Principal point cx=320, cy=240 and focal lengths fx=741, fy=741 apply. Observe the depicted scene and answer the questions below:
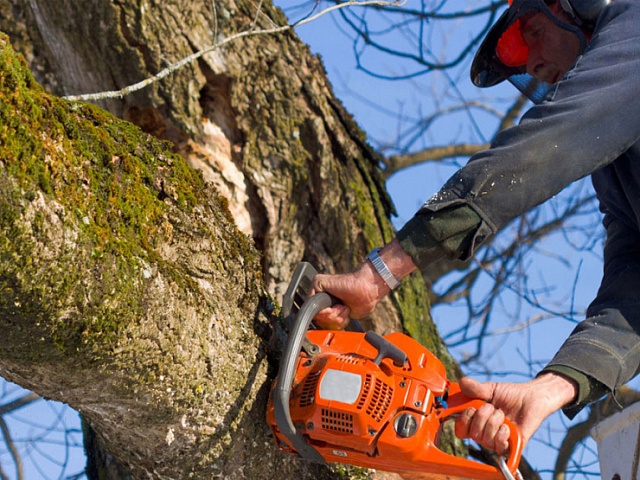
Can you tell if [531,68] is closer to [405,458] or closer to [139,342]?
[405,458]

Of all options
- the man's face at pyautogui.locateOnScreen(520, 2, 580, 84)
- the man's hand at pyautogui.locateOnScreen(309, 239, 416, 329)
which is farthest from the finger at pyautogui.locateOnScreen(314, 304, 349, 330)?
the man's face at pyautogui.locateOnScreen(520, 2, 580, 84)

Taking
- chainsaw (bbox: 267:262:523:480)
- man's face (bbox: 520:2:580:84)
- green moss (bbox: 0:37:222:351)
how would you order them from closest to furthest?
green moss (bbox: 0:37:222:351), chainsaw (bbox: 267:262:523:480), man's face (bbox: 520:2:580:84)

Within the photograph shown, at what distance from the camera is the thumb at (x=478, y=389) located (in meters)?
1.97

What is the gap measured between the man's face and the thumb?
1233 mm

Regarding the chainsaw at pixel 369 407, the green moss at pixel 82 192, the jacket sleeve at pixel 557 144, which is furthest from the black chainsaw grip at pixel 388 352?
the green moss at pixel 82 192

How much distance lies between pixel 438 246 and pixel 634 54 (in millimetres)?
748

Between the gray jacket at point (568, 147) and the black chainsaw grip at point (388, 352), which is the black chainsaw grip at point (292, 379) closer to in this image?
the black chainsaw grip at point (388, 352)

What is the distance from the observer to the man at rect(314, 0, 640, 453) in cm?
196

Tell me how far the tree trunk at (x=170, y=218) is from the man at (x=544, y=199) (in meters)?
0.43

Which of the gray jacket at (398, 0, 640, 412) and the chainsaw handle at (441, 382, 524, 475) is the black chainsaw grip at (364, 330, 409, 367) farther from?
the gray jacket at (398, 0, 640, 412)

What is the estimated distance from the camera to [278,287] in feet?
9.80

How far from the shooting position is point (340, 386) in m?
1.98

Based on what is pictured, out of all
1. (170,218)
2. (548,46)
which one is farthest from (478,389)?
(548,46)

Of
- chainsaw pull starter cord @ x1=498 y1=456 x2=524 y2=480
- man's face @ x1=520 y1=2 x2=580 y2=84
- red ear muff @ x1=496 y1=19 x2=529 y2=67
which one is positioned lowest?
chainsaw pull starter cord @ x1=498 y1=456 x2=524 y2=480
